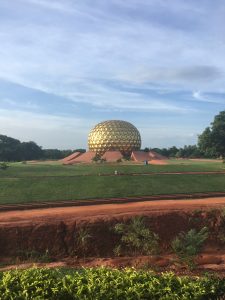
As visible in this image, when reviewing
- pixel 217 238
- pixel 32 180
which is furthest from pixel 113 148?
pixel 217 238

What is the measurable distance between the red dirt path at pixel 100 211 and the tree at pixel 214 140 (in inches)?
1259

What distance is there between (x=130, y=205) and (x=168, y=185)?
→ 21.1 feet

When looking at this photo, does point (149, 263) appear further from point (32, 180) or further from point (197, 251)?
point (32, 180)

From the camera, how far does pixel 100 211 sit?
65.5ft

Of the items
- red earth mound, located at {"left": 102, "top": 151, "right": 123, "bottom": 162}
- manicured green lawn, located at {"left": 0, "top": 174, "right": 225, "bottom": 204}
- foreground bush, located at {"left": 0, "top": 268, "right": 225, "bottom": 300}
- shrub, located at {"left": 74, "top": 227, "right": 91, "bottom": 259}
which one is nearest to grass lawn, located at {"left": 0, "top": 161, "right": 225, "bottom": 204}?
manicured green lawn, located at {"left": 0, "top": 174, "right": 225, "bottom": 204}

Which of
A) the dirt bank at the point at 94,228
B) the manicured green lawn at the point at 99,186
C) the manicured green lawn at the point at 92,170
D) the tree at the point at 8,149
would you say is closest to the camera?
the dirt bank at the point at 94,228

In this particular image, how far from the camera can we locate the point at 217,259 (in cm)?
1533

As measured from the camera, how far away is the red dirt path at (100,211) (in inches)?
729

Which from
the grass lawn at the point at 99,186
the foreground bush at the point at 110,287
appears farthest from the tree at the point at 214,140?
the foreground bush at the point at 110,287

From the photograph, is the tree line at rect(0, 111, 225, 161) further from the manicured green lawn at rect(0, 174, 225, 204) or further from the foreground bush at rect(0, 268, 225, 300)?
the foreground bush at rect(0, 268, 225, 300)

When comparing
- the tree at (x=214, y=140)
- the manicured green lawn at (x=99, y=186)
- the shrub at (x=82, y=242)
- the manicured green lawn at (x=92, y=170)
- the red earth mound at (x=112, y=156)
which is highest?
the tree at (x=214, y=140)

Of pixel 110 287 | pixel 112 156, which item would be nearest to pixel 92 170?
pixel 112 156

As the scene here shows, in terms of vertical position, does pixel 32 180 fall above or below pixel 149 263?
above

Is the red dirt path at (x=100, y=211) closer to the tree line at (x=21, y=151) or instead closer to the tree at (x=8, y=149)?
the tree at (x=8, y=149)
